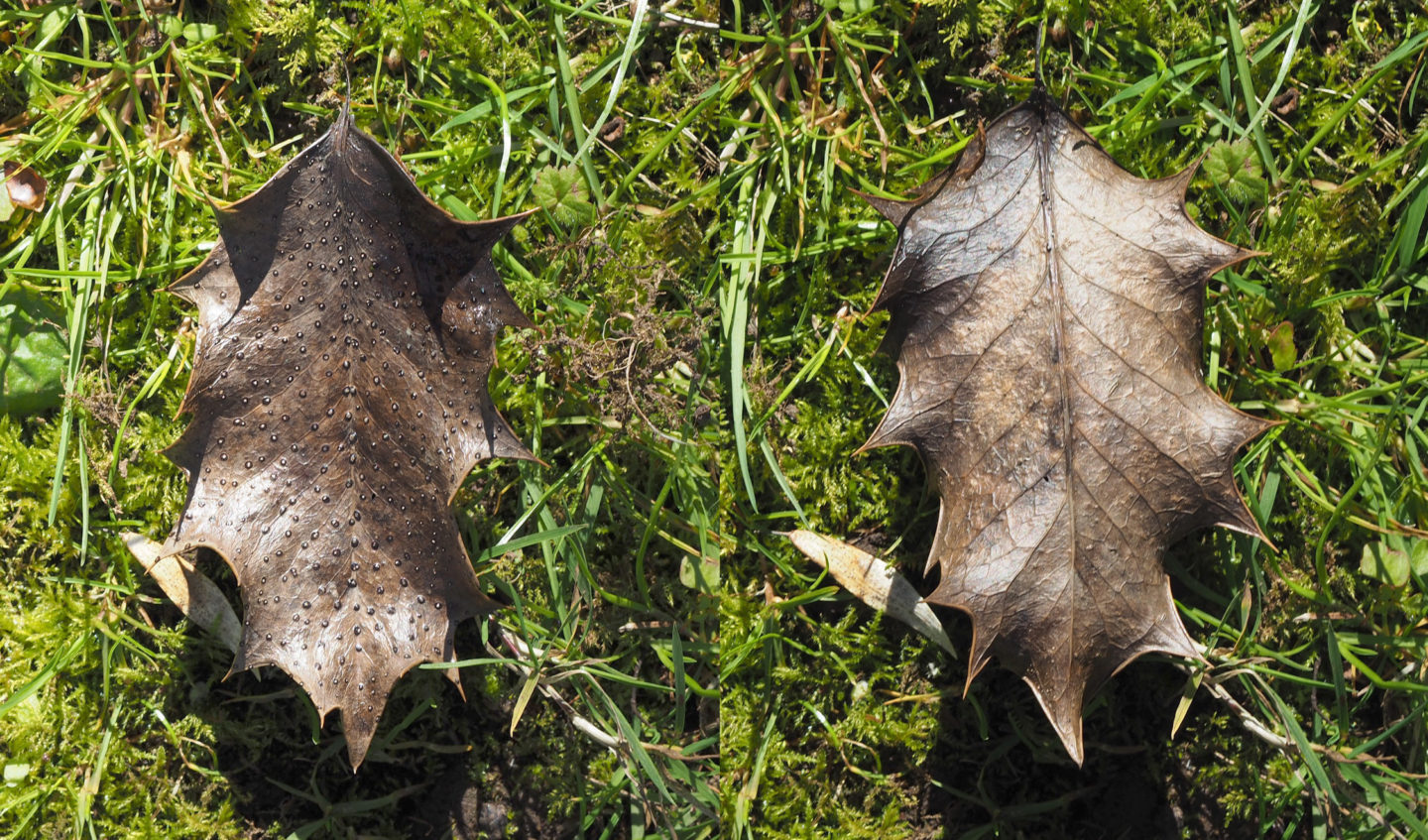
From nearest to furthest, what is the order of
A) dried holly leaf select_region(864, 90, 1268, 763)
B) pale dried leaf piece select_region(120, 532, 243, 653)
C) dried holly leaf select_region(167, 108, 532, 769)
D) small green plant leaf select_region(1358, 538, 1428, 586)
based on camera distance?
dried holly leaf select_region(864, 90, 1268, 763), dried holly leaf select_region(167, 108, 532, 769), small green plant leaf select_region(1358, 538, 1428, 586), pale dried leaf piece select_region(120, 532, 243, 653)

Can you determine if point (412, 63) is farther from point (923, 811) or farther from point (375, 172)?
point (923, 811)

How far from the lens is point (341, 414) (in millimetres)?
2773

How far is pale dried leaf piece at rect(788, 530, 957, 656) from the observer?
3.19 m

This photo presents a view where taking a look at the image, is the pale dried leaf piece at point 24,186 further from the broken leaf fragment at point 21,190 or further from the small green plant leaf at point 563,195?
the small green plant leaf at point 563,195

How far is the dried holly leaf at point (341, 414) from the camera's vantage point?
2.74 meters

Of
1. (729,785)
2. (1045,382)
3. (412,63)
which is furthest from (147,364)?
(1045,382)

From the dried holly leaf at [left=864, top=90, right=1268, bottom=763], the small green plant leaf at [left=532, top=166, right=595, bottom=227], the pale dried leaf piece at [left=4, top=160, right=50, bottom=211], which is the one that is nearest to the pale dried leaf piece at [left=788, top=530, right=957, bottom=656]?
the dried holly leaf at [left=864, top=90, right=1268, bottom=763]

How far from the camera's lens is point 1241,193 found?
314 centimetres

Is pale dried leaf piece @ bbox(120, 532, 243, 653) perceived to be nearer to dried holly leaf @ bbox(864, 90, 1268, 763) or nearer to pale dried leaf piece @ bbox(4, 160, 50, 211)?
pale dried leaf piece @ bbox(4, 160, 50, 211)

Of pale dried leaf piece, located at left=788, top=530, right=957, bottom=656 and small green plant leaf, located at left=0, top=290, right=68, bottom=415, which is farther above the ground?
small green plant leaf, located at left=0, top=290, right=68, bottom=415

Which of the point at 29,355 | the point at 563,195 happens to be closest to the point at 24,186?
the point at 29,355

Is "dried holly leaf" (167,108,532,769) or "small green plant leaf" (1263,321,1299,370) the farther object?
"small green plant leaf" (1263,321,1299,370)

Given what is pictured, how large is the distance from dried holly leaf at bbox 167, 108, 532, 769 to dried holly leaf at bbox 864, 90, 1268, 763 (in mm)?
1301

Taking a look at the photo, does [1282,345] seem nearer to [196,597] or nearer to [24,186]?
[196,597]
